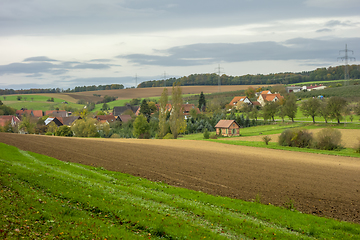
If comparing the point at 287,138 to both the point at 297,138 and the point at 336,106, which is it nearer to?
the point at 297,138

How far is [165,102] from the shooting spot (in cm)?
7738

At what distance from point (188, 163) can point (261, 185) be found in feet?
30.8

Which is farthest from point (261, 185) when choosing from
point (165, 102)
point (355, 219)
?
point (165, 102)

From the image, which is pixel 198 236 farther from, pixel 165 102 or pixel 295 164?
pixel 165 102

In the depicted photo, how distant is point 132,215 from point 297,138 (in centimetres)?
4014

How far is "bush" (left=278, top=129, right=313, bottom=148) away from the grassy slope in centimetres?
3274

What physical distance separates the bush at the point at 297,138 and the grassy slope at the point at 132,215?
107ft

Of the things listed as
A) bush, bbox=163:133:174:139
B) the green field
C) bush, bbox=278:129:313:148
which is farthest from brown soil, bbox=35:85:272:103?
bush, bbox=278:129:313:148

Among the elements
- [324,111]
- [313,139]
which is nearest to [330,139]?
[313,139]

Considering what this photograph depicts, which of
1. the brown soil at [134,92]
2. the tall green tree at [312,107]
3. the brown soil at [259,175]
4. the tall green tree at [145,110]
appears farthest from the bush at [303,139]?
the brown soil at [134,92]

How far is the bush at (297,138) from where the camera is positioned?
45.5 metres

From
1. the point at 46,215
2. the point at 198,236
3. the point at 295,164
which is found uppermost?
the point at 46,215

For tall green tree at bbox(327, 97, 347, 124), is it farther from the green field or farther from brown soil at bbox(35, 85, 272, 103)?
the green field

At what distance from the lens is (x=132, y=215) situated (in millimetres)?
12047
